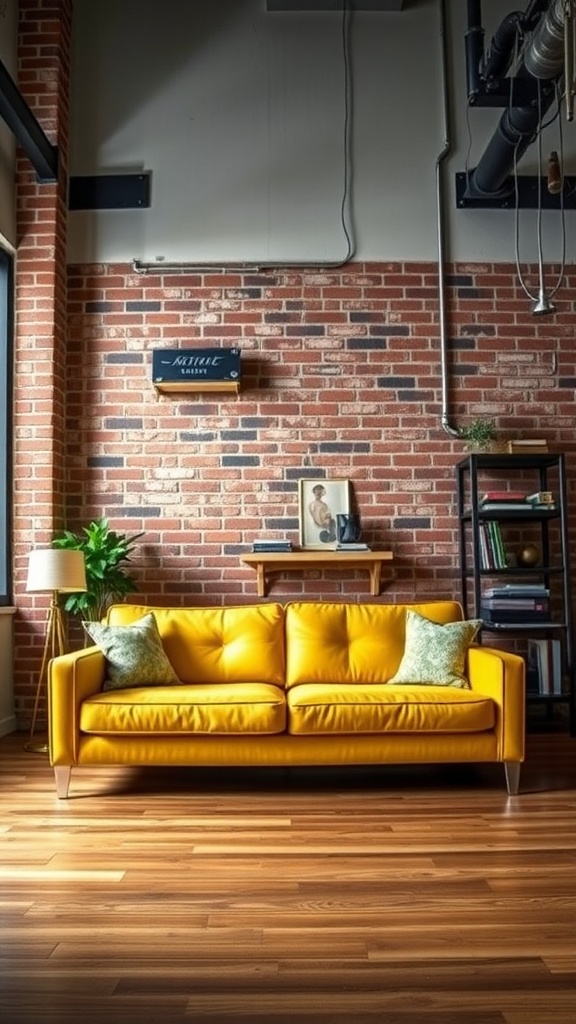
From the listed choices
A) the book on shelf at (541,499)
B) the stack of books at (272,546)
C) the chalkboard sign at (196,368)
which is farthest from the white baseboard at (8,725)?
the book on shelf at (541,499)

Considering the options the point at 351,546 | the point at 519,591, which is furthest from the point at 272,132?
the point at 519,591

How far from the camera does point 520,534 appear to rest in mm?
5066

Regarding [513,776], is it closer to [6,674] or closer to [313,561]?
[313,561]

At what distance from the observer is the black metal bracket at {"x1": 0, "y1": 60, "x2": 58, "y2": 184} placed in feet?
13.8

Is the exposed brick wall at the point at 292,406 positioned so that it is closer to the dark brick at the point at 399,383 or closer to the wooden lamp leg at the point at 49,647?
the dark brick at the point at 399,383

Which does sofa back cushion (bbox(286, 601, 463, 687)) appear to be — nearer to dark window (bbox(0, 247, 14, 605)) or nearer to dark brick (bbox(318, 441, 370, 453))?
dark brick (bbox(318, 441, 370, 453))

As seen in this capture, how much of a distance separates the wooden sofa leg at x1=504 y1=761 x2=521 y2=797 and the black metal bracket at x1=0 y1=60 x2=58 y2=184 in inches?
152

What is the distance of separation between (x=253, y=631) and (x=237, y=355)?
5.46ft

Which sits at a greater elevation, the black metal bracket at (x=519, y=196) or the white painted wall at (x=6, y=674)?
the black metal bracket at (x=519, y=196)

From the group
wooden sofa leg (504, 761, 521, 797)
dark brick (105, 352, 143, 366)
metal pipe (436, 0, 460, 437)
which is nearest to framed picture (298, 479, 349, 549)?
metal pipe (436, 0, 460, 437)

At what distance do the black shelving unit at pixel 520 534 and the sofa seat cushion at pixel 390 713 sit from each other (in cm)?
116

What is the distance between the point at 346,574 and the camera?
5004mm

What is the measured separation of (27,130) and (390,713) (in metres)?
3.50

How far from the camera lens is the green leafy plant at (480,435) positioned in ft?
15.9
